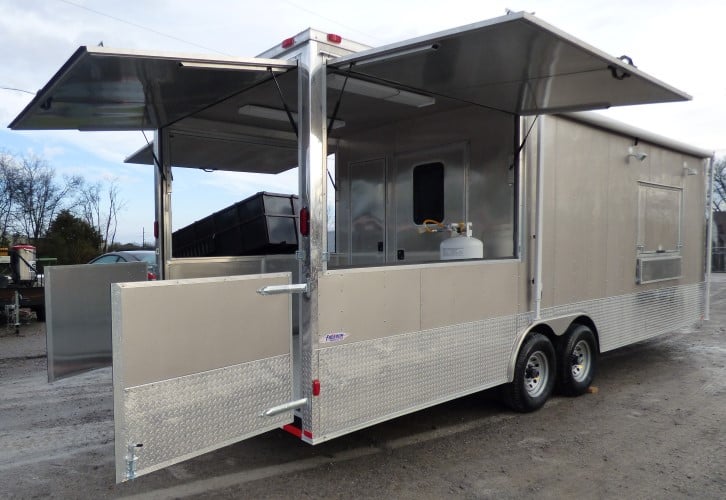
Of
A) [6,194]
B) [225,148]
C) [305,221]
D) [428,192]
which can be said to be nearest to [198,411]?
[305,221]

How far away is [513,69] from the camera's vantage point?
343 centimetres

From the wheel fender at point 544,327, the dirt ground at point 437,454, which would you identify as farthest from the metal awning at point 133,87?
the wheel fender at point 544,327

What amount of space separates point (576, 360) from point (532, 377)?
0.70m

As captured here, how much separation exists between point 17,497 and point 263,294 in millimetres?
2083

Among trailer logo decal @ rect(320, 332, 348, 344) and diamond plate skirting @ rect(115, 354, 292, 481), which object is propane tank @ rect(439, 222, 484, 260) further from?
diamond plate skirting @ rect(115, 354, 292, 481)

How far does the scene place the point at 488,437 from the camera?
4215 mm

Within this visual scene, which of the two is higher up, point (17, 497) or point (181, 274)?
point (181, 274)

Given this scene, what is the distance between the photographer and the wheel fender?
438cm

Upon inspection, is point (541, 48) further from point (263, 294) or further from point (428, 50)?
point (263, 294)

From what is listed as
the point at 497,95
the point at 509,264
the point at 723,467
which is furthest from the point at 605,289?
the point at 497,95

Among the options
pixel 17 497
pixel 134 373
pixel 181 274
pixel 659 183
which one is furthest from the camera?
pixel 659 183

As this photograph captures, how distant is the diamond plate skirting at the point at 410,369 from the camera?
319cm

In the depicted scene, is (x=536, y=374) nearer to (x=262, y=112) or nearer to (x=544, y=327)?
(x=544, y=327)

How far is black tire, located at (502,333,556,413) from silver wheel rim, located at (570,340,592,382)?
1.31 ft
